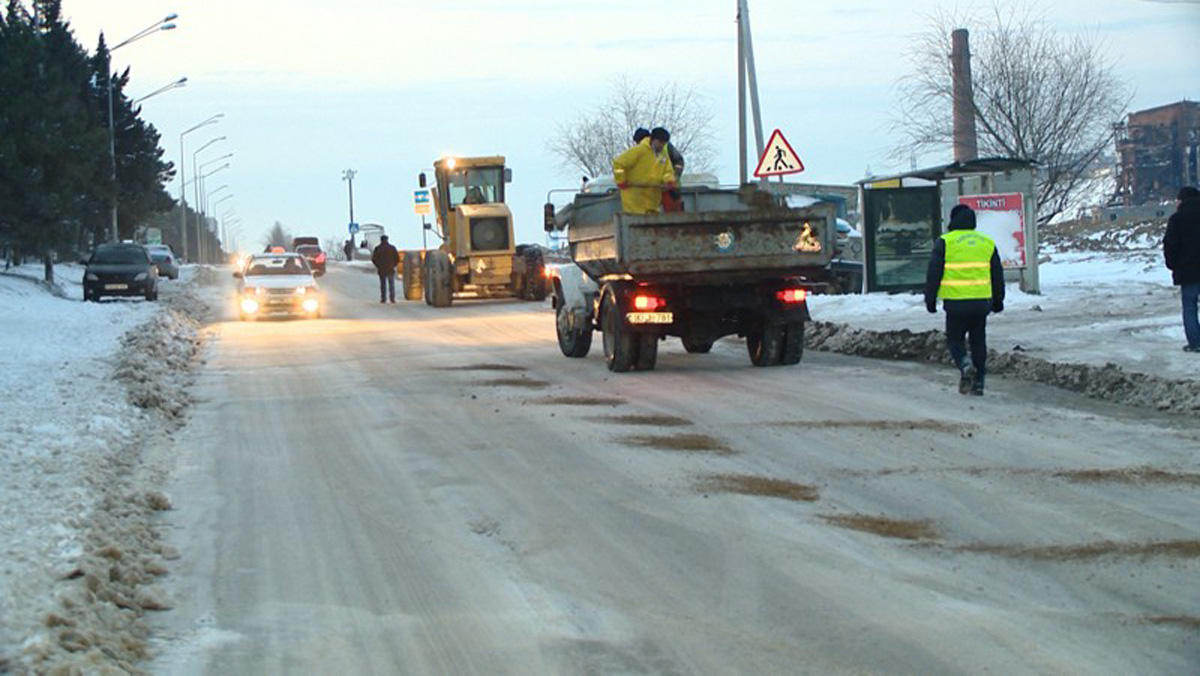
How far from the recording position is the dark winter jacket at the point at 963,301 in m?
13.5

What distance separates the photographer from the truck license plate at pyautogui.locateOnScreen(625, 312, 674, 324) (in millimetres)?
16000

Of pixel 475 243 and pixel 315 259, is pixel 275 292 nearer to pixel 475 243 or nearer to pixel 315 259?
pixel 475 243

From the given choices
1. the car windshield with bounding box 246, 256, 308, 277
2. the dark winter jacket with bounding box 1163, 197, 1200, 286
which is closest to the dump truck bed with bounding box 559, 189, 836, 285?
the dark winter jacket with bounding box 1163, 197, 1200, 286

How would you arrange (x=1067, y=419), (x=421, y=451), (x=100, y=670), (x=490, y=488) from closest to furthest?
(x=100, y=670) → (x=490, y=488) → (x=421, y=451) → (x=1067, y=419)

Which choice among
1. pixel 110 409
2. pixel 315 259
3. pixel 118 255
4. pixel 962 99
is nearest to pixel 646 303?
pixel 110 409

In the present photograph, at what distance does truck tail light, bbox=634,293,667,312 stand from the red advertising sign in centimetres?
1071

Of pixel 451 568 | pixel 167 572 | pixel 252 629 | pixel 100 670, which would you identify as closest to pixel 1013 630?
pixel 451 568

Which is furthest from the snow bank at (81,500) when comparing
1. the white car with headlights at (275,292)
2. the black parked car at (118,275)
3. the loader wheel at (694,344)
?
the black parked car at (118,275)

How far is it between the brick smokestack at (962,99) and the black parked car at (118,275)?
21908mm

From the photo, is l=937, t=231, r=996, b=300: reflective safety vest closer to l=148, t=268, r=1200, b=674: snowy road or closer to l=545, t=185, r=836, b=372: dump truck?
l=148, t=268, r=1200, b=674: snowy road

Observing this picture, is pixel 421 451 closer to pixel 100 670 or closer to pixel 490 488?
pixel 490 488

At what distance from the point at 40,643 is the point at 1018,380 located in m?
11.0

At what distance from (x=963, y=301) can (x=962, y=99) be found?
1082 inches

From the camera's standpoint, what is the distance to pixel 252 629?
6273 mm
